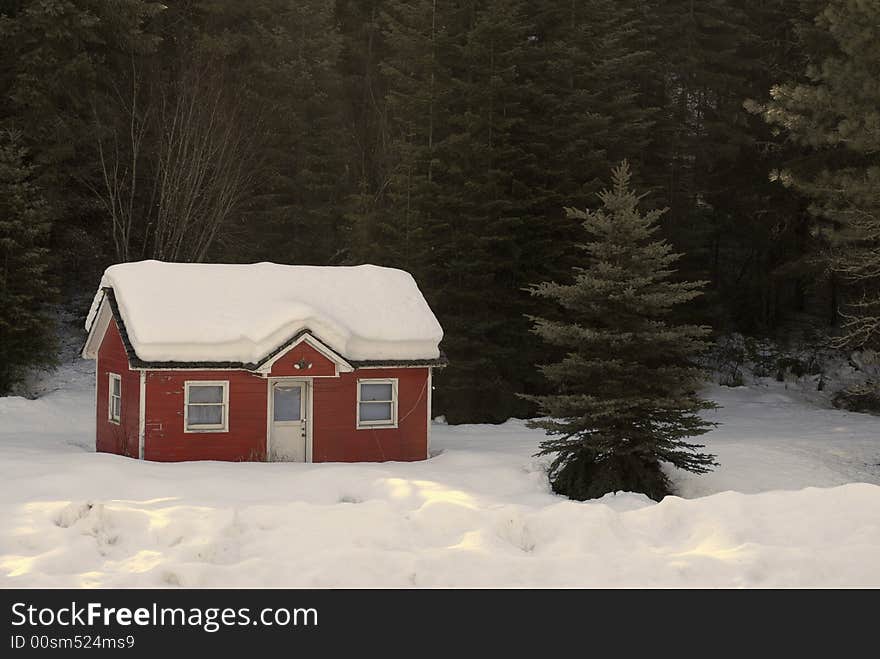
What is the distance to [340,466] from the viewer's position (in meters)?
20.4

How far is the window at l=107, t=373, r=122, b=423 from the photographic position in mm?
23078

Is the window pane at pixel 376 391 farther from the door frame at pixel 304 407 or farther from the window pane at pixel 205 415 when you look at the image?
the window pane at pixel 205 415

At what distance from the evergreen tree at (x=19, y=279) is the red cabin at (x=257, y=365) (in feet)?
27.0

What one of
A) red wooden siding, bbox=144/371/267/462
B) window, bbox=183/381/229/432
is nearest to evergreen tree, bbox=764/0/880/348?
red wooden siding, bbox=144/371/267/462

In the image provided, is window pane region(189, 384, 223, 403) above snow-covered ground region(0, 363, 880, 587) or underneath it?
above

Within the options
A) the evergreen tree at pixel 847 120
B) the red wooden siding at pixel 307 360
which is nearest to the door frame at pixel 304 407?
the red wooden siding at pixel 307 360

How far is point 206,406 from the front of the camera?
70.8 ft

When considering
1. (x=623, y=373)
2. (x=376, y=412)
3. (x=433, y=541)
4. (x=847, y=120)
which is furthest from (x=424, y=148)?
(x=433, y=541)

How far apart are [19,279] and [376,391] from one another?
14749mm

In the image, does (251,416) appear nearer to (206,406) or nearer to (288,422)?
(288,422)

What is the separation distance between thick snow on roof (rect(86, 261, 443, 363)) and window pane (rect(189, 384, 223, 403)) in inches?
24.2

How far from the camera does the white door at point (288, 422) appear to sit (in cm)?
2208

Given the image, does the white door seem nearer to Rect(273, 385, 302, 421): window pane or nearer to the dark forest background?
Rect(273, 385, 302, 421): window pane
